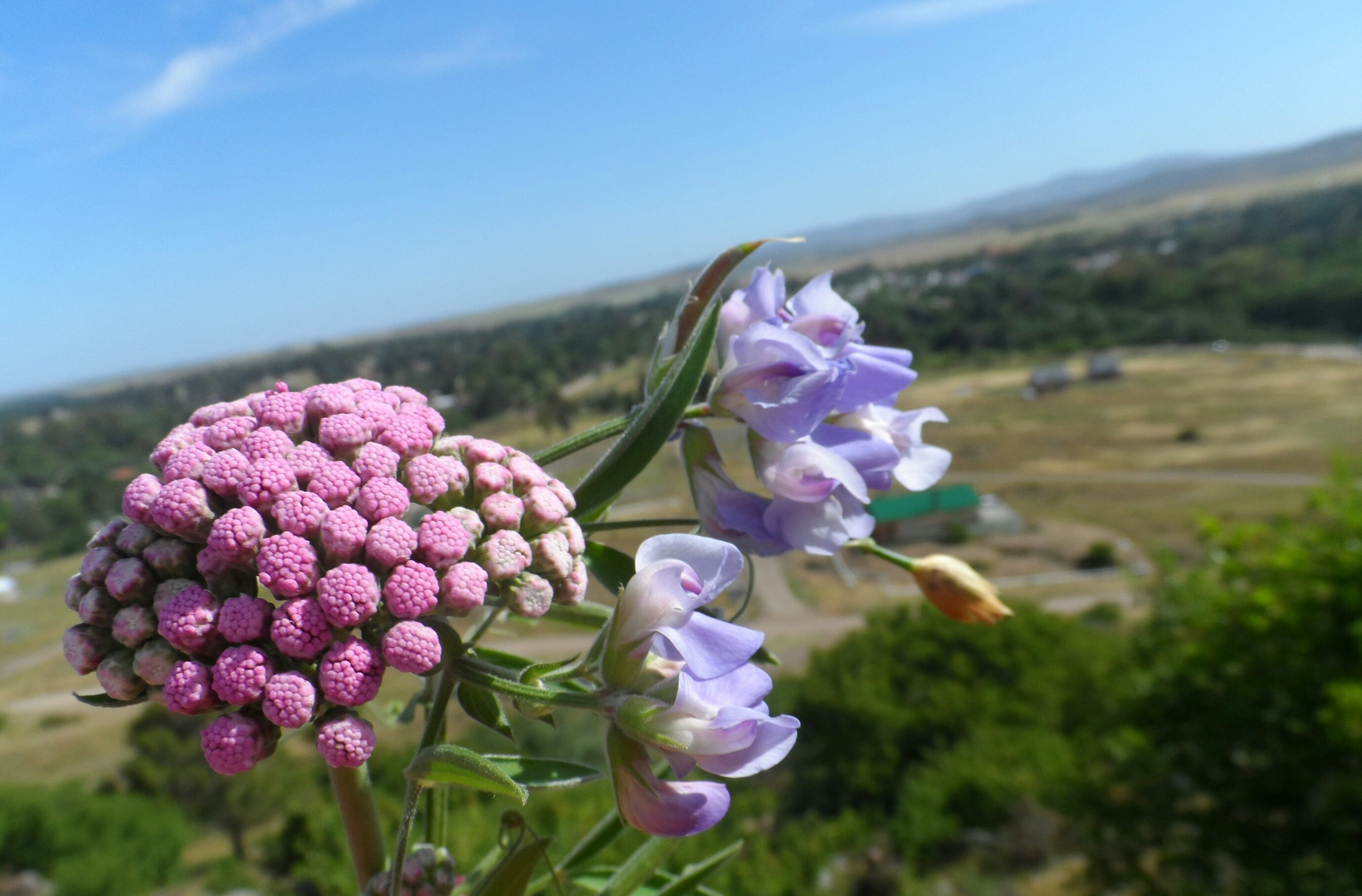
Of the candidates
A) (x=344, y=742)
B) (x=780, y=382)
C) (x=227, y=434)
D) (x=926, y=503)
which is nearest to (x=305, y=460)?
(x=227, y=434)

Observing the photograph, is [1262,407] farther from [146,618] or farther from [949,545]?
[146,618]

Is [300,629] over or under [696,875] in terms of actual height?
over

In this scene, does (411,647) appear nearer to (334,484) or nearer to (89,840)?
(334,484)

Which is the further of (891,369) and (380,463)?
(891,369)

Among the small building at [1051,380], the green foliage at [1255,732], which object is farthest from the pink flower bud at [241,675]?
the small building at [1051,380]

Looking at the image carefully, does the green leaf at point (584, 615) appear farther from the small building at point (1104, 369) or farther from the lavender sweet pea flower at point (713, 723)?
the small building at point (1104, 369)

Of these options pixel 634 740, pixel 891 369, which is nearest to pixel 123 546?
pixel 634 740
